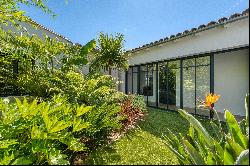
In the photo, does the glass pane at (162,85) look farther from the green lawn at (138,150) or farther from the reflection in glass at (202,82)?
the green lawn at (138,150)

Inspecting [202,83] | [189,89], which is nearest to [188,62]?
[202,83]

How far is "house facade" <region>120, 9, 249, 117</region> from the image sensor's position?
40.1ft

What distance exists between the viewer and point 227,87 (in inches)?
626

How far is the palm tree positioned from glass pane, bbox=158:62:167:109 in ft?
10.2

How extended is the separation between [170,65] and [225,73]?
131 inches

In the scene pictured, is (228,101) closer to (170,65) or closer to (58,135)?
(170,65)

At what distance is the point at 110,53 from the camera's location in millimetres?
20641

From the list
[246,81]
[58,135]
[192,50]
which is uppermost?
[192,50]

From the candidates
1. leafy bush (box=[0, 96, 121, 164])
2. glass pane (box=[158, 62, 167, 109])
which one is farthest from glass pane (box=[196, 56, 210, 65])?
leafy bush (box=[0, 96, 121, 164])

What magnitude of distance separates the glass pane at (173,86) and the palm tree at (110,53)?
4.15 metres

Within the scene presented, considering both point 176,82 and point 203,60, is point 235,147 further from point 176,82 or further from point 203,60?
point 176,82

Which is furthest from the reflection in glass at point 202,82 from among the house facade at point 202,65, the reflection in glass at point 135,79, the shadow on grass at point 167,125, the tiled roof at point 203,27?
the reflection in glass at point 135,79

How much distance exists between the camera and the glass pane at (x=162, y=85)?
18.8 metres

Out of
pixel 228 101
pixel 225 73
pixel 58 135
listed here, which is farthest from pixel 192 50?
pixel 58 135
